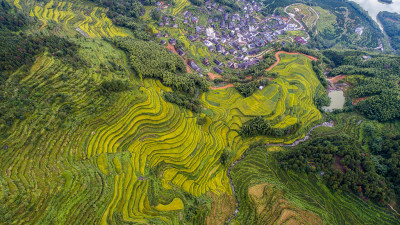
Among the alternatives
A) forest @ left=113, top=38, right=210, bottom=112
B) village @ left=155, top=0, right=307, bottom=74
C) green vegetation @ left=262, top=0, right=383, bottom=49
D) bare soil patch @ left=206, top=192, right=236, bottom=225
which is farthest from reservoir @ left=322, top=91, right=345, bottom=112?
bare soil patch @ left=206, top=192, right=236, bottom=225

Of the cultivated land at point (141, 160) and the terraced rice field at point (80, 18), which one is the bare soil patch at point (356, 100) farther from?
the terraced rice field at point (80, 18)

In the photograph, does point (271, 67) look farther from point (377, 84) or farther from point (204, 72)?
point (377, 84)

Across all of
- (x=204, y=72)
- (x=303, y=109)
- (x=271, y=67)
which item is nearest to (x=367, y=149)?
(x=303, y=109)

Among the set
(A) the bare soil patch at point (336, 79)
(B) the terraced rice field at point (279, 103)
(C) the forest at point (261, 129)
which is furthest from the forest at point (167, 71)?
(A) the bare soil patch at point (336, 79)

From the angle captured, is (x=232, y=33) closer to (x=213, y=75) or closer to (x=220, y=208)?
(x=213, y=75)

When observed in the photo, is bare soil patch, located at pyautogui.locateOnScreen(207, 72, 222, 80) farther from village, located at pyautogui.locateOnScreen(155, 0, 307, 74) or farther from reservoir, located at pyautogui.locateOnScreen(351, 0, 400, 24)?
reservoir, located at pyautogui.locateOnScreen(351, 0, 400, 24)

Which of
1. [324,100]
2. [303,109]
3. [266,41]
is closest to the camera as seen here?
[303,109]

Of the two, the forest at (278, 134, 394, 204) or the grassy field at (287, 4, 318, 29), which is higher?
the grassy field at (287, 4, 318, 29)
